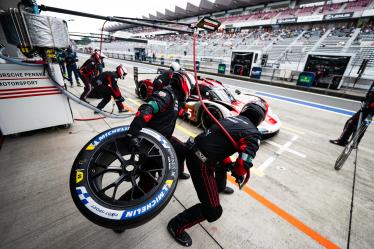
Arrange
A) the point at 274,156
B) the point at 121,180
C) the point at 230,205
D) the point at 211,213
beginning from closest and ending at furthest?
the point at 121,180, the point at 211,213, the point at 230,205, the point at 274,156

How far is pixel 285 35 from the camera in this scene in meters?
28.8

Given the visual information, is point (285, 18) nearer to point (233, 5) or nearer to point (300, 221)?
point (233, 5)

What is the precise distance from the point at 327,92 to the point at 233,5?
4391cm

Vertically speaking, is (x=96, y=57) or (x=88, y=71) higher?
(x=96, y=57)

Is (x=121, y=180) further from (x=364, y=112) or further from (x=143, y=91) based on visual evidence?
(x=143, y=91)

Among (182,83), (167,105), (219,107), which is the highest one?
(182,83)

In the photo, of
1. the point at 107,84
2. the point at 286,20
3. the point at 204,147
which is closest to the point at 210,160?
the point at 204,147

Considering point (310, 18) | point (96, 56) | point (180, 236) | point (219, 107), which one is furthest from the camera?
point (310, 18)

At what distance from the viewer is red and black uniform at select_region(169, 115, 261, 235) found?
1820 millimetres

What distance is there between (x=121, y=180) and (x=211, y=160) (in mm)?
926

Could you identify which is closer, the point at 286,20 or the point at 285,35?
the point at 285,35

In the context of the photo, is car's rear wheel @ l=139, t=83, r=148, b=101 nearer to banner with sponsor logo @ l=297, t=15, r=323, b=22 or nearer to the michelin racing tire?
the michelin racing tire

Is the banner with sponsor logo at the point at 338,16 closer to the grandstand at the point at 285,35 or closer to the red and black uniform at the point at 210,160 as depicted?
the grandstand at the point at 285,35

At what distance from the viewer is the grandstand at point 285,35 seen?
63.9 feet
